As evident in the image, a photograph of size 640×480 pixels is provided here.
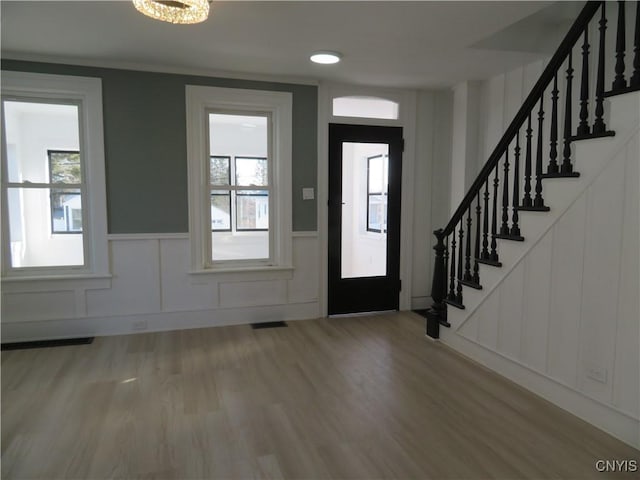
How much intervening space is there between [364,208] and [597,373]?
2769 millimetres

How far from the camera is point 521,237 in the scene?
2818 mm

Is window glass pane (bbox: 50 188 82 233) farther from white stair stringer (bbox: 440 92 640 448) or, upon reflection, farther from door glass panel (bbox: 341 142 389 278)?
white stair stringer (bbox: 440 92 640 448)

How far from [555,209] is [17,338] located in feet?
14.5

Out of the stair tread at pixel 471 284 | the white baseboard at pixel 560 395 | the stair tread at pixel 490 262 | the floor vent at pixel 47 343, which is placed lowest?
the floor vent at pixel 47 343

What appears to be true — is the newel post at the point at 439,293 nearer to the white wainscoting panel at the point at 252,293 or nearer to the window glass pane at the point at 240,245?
the white wainscoting panel at the point at 252,293

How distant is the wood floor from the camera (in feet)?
6.65

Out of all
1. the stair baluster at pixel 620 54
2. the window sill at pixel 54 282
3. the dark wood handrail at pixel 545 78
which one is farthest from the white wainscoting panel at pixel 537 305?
the window sill at pixel 54 282

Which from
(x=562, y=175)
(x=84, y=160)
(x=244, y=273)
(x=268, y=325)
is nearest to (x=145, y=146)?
(x=84, y=160)

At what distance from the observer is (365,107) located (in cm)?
455

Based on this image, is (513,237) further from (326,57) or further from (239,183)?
(239,183)

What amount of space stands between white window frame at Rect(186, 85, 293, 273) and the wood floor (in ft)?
3.13

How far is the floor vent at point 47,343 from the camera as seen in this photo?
3561 mm

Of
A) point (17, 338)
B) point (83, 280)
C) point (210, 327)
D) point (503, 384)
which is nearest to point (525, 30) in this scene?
point (503, 384)

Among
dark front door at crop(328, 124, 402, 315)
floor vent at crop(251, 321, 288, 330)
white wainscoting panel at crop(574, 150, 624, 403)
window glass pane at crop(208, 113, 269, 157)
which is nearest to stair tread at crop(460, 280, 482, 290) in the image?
white wainscoting panel at crop(574, 150, 624, 403)
